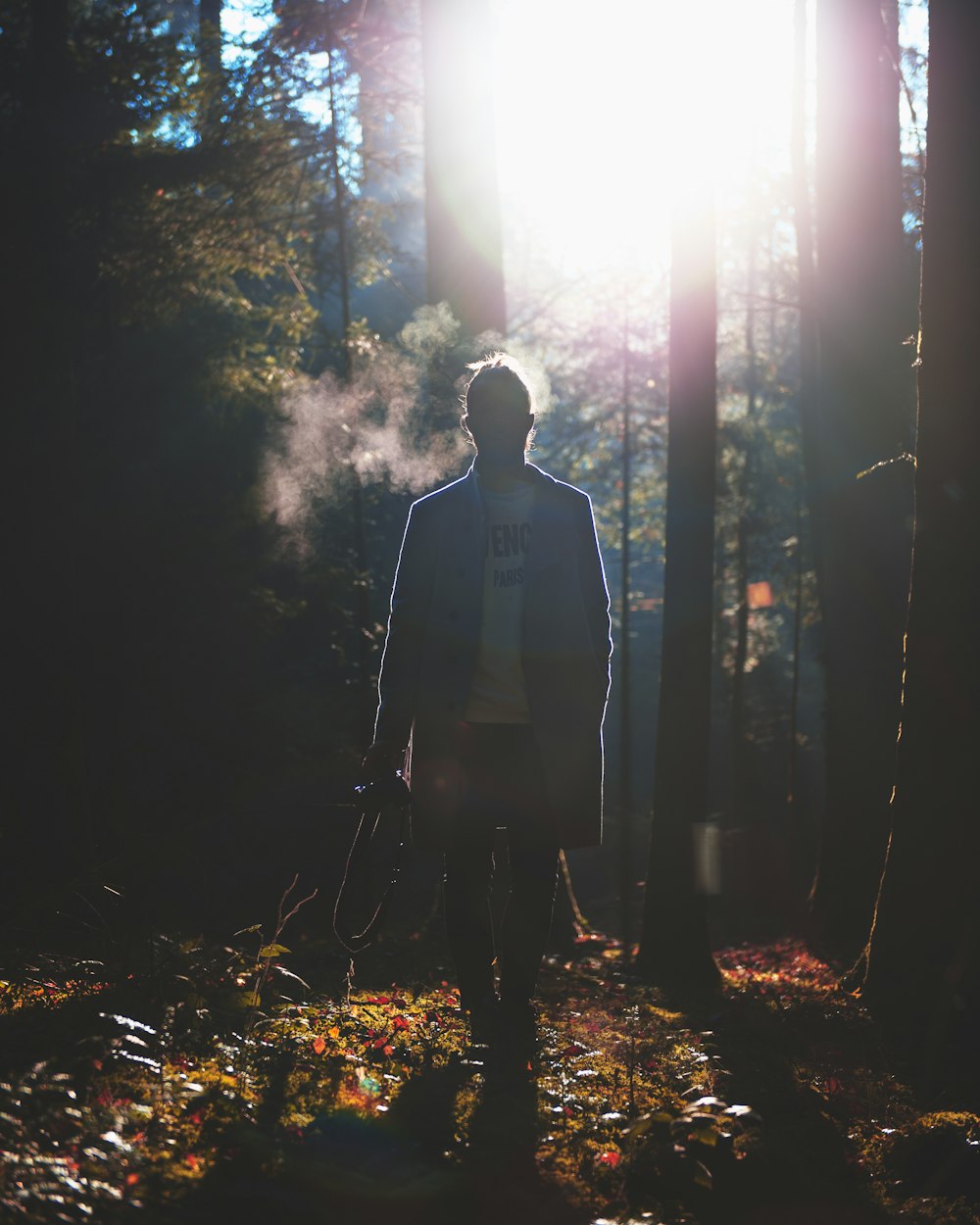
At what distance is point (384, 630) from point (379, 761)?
30.5ft

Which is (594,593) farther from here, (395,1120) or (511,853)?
(395,1120)

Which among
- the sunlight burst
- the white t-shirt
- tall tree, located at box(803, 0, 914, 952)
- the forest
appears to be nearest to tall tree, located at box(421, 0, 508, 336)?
the forest

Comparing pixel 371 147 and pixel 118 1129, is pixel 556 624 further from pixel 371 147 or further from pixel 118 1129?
pixel 371 147

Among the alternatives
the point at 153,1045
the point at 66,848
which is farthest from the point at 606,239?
the point at 153,1045

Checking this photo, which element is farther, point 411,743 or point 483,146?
point 483,146

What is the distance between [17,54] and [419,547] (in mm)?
11803

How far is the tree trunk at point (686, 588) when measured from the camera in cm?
897

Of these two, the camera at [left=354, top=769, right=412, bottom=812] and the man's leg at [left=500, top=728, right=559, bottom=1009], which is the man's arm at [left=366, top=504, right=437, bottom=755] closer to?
the camera at [left=354, top=769, right=412, bottom=812]

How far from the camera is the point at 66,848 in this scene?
9625 millimetres

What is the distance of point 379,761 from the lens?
4211 millimetres

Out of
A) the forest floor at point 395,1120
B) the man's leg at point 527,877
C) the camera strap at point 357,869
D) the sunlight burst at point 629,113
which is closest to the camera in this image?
the forest floor at point 395,1120

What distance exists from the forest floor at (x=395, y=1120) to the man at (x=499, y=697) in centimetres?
50

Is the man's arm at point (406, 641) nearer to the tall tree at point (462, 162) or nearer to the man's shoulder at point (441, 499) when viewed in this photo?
the man's shoulder at point (441, 499)

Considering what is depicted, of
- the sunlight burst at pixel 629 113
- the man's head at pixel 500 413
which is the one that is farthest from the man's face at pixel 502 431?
the sunlight burst at pixel 629 113
